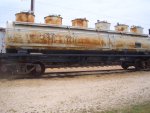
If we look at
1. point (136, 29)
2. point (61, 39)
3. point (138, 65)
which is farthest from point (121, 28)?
point (61, 39)

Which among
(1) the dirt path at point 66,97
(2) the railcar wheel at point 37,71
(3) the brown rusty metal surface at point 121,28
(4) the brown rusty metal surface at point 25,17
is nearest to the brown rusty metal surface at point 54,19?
(4) the brown rusty metal surface at point 25,17

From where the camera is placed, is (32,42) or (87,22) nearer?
(32,42)

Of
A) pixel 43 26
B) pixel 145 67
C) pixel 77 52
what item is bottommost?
pixel 145 67

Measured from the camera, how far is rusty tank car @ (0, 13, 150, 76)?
1560 cm

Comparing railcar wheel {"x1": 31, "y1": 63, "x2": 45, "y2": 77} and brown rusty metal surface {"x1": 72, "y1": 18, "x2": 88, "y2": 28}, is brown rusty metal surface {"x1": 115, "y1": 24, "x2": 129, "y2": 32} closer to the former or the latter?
brown rusty metal surface {"x1": 72, "y1": 18, "x2": 88, "y2": 28}

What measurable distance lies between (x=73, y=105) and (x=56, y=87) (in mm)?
3599

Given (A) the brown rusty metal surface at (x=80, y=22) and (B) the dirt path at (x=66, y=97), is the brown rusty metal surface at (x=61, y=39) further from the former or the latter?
(B) the dirt path at (x=66, y=97)

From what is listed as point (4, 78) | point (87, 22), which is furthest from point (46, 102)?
point (87, 22)

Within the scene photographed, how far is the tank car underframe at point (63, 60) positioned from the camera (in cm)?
1537

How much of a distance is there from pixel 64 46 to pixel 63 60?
899 mm

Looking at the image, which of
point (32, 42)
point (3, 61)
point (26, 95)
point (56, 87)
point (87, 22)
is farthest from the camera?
point (87, 22)

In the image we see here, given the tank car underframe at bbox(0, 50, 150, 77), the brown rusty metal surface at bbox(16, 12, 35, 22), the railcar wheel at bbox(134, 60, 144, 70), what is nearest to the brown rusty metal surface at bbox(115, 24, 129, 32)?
the tank car underframe at bbox(0, 50, 150, 77)

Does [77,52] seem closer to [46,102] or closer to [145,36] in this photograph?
[145,36]

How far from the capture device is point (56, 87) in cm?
1238
